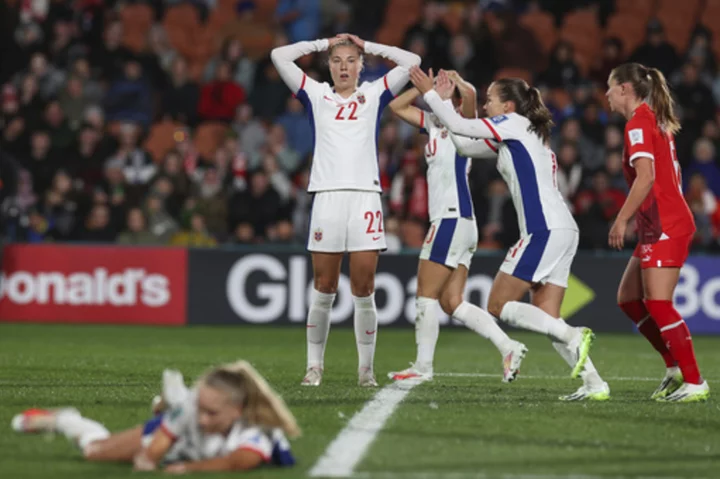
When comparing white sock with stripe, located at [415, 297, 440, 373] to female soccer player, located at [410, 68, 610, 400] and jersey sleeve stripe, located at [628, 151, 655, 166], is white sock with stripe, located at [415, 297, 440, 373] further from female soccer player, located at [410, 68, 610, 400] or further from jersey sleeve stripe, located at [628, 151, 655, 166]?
jersey sleeve stripe, located at [628, 151, 655, 166]

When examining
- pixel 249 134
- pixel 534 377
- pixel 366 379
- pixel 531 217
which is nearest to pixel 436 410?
pixel 531 217

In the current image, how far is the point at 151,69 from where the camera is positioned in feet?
67.5

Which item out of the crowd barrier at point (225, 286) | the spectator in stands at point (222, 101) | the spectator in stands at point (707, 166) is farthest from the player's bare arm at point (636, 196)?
the spectator in stands at point (222, 101)

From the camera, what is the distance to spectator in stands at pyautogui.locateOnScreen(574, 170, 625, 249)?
57.8ft

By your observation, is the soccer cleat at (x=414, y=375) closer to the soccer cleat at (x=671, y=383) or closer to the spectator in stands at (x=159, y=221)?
the soccer cleat at (x=671, y=383)

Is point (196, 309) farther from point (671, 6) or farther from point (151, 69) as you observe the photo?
point (671, 6)

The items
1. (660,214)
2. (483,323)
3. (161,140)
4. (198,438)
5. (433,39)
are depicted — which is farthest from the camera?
(433,39)

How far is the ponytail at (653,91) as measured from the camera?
8734 millimetres

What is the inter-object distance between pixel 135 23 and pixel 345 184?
13.5 meters

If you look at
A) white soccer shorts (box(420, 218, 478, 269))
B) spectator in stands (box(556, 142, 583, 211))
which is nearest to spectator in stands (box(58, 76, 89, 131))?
spectator in stands (box(556, 142, 583, 211))

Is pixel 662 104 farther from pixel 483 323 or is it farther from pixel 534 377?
pixel 534 377

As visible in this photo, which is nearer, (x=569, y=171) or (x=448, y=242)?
(x=448, y=242)

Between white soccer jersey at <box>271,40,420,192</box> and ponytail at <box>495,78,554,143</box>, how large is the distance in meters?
0.99

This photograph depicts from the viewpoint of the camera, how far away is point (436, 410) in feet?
25.8
